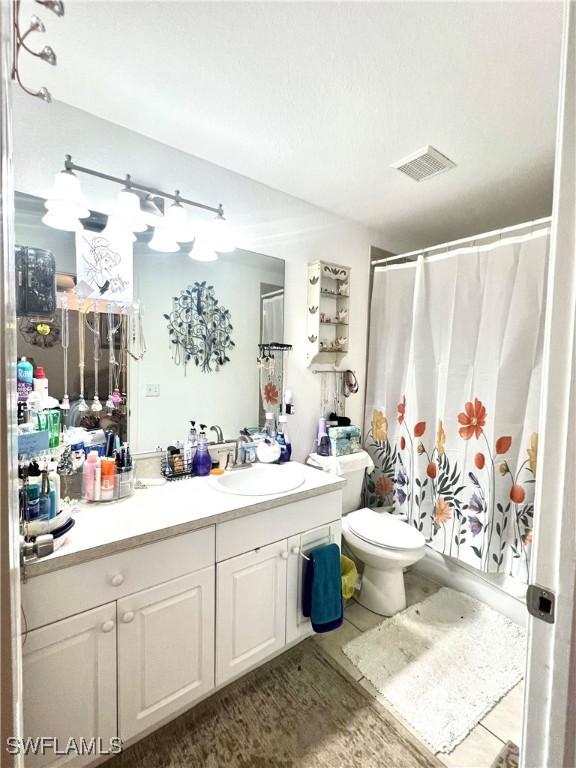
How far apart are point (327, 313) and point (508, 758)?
1.97 meters

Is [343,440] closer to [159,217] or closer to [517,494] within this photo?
[517,494]

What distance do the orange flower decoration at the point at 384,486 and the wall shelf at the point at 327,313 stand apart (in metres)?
0.90

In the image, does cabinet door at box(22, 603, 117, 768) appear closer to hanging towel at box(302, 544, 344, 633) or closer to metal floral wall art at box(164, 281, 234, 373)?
hanging towel at box(302, 544, 344, 633)

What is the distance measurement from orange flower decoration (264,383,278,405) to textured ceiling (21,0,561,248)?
114 cm

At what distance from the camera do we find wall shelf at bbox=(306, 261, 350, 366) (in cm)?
204

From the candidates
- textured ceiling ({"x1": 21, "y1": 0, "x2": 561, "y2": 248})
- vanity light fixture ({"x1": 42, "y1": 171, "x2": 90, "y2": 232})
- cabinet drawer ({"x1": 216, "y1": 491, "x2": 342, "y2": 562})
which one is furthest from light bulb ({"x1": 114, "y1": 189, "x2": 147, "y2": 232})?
cabinet drawer ({"x1": 216, "y1": 491, "x2": 342, "y2": 562})

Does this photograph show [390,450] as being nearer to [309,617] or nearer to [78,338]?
[309,617]

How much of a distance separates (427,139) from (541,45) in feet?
1.49

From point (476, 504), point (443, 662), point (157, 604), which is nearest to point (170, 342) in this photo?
point (157, 604)

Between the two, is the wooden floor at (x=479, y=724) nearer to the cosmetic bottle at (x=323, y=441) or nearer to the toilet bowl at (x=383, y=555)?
the toilet bowl at (x=383, y=555)

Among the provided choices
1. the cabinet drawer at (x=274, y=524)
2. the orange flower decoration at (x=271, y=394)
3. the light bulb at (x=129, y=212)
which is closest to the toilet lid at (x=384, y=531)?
the cabinet drawer at (x=274, y=524)

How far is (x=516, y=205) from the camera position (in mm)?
2027

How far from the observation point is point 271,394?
1.96 meters

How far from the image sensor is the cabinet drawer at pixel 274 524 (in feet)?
4.13
